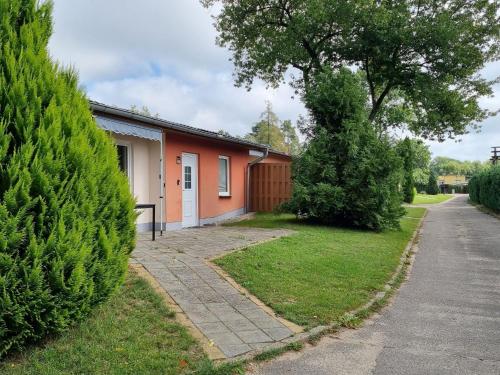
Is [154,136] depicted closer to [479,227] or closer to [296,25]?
[296,25]

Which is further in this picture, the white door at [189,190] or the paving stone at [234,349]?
the white door at [189,190]

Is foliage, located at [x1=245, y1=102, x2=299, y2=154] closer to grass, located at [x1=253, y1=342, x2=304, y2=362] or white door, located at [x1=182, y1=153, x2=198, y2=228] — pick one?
white door, located at [x1=182, y1=153, x2=198, y2=228]

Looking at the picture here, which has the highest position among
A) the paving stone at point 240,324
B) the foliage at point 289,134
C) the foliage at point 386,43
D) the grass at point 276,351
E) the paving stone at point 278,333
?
the foliage at point 289,134

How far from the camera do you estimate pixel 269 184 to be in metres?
18.2

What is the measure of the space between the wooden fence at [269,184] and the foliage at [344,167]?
13.9 feet

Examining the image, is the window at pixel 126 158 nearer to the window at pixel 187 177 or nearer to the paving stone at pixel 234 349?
the window at pixel 187 177

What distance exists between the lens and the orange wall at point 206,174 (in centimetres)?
1180

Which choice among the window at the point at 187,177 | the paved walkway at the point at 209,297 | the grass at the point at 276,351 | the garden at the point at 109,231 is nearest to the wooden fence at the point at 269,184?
the garden at the point at 109,231

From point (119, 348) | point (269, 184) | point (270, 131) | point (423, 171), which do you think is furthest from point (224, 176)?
point (423, 171)

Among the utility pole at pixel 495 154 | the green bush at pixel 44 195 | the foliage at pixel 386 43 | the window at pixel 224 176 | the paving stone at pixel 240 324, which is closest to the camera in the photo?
Result: the green bush at pixel 44 195

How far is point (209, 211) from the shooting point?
46.9 feet

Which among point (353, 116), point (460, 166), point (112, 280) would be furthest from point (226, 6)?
point (460, 166)

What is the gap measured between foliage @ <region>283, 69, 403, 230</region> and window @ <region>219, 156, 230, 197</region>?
3.01 metres

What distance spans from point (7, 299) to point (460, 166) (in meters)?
154
